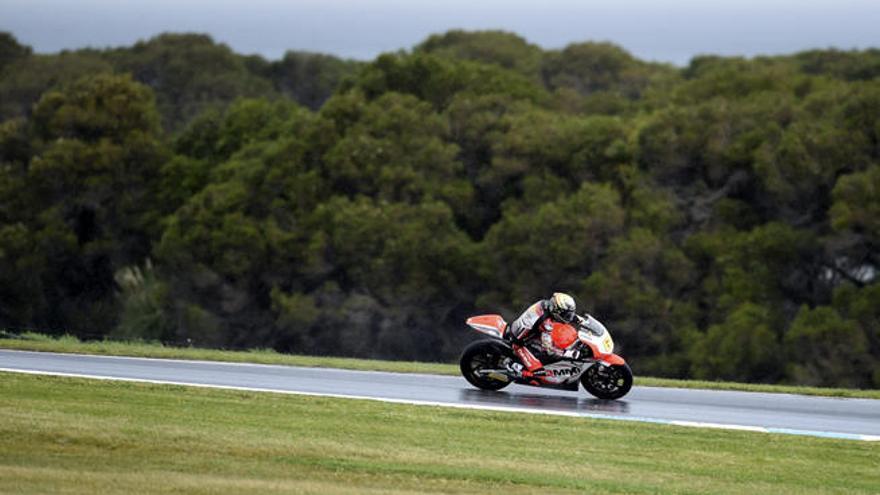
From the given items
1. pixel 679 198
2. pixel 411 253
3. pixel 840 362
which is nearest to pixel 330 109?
pixel 411 253

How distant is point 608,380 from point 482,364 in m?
1.71

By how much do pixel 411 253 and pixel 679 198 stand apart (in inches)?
292

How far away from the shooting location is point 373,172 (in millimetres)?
48906

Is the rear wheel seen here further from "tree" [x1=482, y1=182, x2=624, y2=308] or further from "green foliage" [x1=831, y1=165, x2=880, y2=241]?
"tree" [x1=482, y1=182, x2=624, y2=308]

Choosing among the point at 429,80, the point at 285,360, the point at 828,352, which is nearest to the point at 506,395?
the point at 285,360

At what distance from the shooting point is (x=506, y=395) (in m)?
21.8

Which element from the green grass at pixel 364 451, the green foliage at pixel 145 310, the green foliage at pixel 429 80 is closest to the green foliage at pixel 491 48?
the green foliage at pixel 429 80

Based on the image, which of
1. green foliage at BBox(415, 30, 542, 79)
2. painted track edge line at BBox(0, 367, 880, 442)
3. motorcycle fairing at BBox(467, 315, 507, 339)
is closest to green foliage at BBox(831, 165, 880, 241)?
motorcycle fairing at BBox(467, 315, 507, 339)

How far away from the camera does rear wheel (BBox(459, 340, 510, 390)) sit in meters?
22.3

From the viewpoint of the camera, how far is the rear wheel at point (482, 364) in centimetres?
2228

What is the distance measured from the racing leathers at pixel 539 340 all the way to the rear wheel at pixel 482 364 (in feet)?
1.34

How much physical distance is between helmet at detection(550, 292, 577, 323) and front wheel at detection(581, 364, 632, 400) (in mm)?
695

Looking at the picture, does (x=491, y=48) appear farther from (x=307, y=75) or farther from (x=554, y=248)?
(x=554, y=248)

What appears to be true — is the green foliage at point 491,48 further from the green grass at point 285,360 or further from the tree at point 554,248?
the green grass at point 285,360
